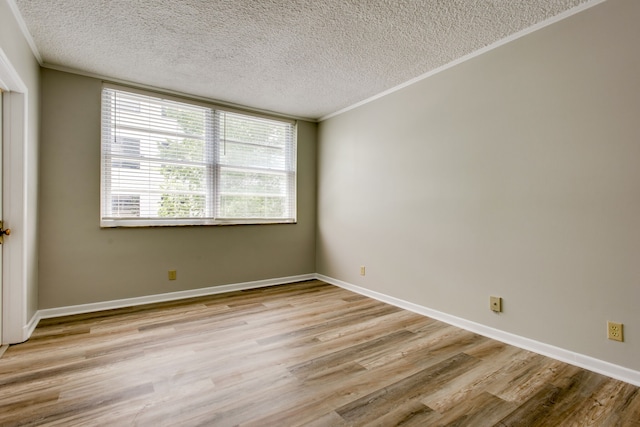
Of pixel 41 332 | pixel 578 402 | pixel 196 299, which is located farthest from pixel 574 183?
pixel 41 332

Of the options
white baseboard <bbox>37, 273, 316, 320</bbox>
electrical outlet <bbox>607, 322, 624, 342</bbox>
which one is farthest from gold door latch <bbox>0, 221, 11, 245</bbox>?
electrical outlet <bbox>607, 322, 624, 342</bbox>

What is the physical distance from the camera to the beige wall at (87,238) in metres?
3.03

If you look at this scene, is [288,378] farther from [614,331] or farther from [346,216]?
[346,216]

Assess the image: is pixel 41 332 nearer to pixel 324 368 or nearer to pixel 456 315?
pixel 324 368

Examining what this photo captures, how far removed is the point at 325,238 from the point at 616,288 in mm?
3220

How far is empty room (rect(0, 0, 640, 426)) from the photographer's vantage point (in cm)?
189

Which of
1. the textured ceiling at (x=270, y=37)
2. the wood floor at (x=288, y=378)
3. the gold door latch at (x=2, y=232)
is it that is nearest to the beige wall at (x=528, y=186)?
the textured ceiling at (x=270, y=37)

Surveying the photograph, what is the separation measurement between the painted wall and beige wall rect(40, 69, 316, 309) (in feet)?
0.49

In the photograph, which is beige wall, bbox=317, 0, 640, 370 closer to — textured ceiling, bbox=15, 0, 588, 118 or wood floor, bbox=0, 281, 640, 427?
textured ceiling, bbox=15, 0, 588, 118

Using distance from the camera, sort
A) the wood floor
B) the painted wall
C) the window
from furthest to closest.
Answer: the window < the painted wall < the wood floor

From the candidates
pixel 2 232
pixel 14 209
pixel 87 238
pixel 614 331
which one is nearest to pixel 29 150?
pixel 14 209

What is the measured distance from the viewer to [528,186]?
7.90 ft

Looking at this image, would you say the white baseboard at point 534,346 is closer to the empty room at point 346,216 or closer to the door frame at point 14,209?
the empty room at point 346,216

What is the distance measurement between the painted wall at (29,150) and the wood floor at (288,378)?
0.51 metres
